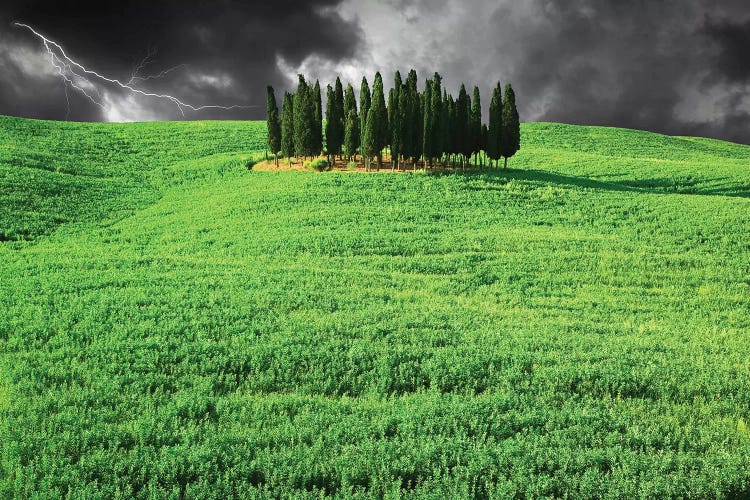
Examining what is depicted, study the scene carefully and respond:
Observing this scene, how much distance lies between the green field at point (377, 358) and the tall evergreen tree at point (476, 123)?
23.7 metres

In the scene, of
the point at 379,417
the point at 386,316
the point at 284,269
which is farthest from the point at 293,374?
the point at 284,269

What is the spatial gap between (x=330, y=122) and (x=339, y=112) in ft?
Result: 11.9

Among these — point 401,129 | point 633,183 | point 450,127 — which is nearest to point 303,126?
point 401,129

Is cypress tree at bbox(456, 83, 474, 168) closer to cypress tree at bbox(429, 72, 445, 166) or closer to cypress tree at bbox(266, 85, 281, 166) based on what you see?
cypress tree at bbox(429, 72, 445, 166)

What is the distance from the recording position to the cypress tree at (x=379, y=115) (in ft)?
156

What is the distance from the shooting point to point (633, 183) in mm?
54844

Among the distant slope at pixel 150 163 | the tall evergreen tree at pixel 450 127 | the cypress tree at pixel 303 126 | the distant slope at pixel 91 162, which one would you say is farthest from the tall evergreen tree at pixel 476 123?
the distant slope at pixel 91 162

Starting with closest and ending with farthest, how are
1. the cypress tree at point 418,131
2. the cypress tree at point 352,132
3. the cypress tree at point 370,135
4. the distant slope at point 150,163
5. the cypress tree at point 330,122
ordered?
1. the distant slope at point 150,163
2. the cypress tree at point 370,135
3. the cypress tree at point 418,131
4. the cypress tree at point 330,122
5. the cypress tree at point 352,132

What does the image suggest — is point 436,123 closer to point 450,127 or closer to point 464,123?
point 450,127

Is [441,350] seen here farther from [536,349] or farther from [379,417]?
[379,417]

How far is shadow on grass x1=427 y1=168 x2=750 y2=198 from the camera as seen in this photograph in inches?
1780

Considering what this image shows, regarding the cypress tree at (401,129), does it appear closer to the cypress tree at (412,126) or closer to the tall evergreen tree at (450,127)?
the cypress tree at (412,126)

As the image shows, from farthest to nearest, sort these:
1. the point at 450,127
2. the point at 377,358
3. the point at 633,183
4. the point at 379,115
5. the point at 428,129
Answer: the point at 633,183 < the point at 450,127 < the point at 379,115 < the point at 428,129 < the point at 377,358

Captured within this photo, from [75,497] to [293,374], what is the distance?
4.50 metres
